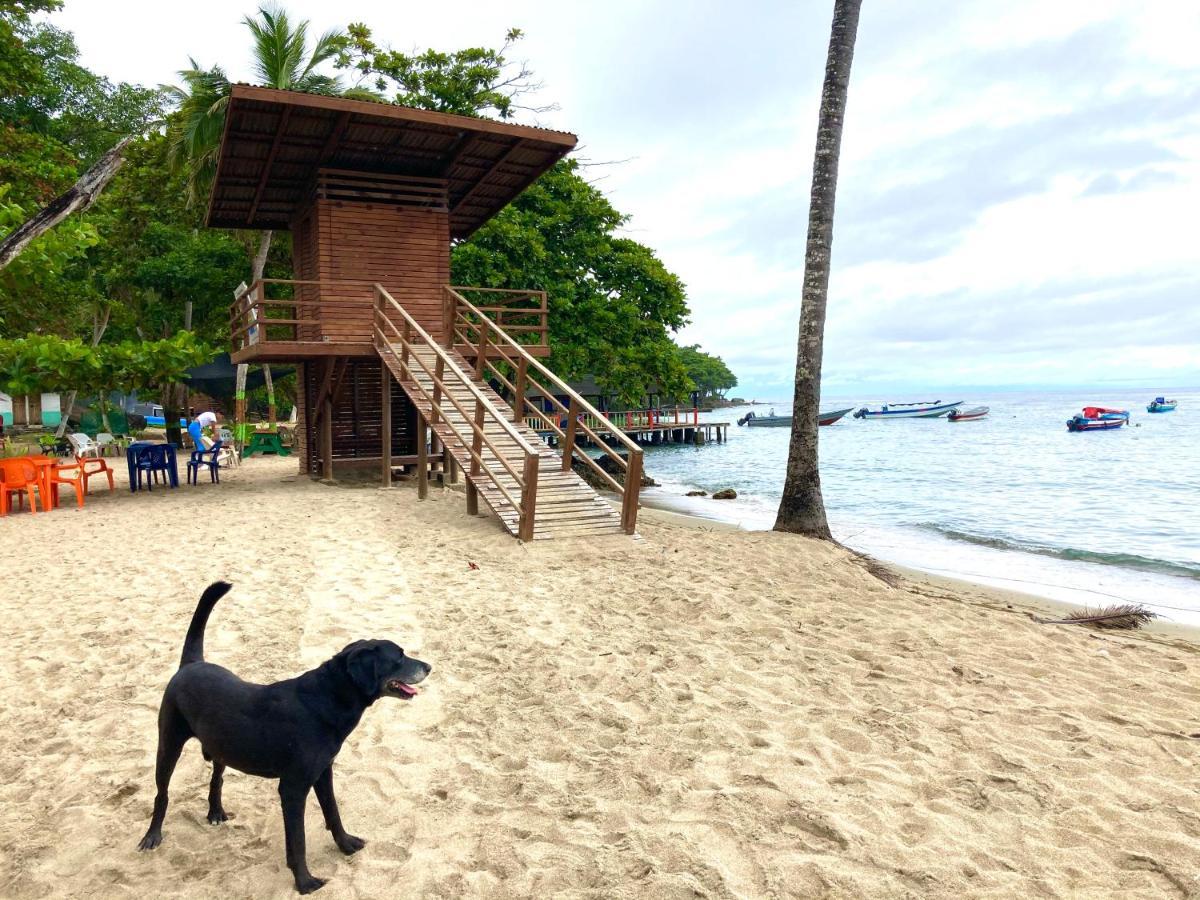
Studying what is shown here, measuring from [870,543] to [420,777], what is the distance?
12.6 meters

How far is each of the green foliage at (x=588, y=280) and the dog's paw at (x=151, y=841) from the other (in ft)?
71.7

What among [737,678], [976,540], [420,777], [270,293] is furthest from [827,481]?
[420,777]

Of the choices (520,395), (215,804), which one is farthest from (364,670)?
(520,395)

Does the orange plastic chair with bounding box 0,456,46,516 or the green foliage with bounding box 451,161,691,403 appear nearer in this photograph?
the orange plastic chair with bounding box 0,456,46,516

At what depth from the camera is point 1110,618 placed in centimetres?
780

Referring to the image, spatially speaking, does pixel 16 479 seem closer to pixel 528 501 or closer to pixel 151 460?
pixel 151 460

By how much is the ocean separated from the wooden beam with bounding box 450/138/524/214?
28.0 ft

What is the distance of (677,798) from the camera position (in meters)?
3.57

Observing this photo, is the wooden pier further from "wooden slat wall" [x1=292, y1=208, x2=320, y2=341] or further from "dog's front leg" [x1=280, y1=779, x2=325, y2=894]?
"dog's front leg" [x1=280, y1=779, x2=325, y2=894]

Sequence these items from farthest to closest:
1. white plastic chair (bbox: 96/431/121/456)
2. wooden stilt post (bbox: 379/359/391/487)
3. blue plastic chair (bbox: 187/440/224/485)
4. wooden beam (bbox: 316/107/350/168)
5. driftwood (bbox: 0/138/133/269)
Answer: white plastic chair (bbox: 96/431/121/456) < blue plastic chair (bbox: 187/440/224/485) < wooden stilt post (bbox: 379/359/391/487) < wooden beam (bbox: 316/107/350/168) < driftwood (bbox: 0/138/133/269)

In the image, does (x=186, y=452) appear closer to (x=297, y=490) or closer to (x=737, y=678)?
(x=297, y=490)

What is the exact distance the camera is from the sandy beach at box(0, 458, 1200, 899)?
3.04m

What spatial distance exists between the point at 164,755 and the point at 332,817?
0.70 m

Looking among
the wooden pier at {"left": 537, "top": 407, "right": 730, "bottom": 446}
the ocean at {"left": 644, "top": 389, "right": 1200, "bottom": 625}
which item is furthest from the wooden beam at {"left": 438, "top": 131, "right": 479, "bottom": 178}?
the wooden pier at {"left": 537, "top": 407, "right": 730, "bottom": 446}
